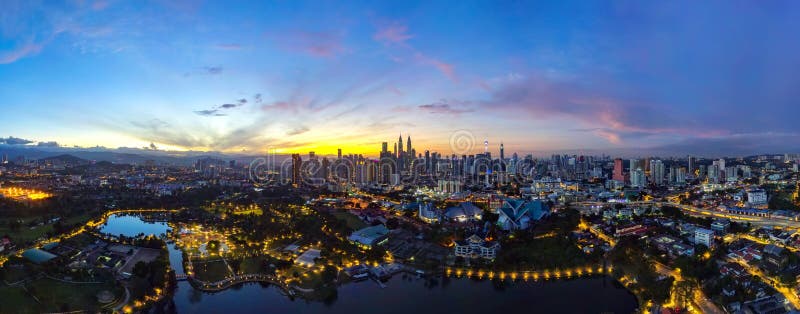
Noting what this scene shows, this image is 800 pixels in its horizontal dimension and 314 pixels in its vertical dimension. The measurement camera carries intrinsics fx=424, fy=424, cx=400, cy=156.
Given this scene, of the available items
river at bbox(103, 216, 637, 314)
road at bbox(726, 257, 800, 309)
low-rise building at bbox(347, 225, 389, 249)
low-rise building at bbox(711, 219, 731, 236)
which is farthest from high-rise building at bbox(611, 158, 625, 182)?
river at bbox(103, 216, 637, 314)

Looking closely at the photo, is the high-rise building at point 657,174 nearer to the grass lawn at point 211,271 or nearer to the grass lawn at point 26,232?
the grass lawn at point 211,271

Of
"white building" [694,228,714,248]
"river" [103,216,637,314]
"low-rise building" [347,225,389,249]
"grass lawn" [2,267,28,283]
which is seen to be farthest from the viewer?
"low-rise building" [347,225,389,249]

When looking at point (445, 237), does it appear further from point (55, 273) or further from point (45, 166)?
point (45, 166)

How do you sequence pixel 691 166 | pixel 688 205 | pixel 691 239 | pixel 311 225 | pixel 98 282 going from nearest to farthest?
pixel 98 282, pixel 691 239, pixel 311 225, pixel 688 205, pixel 691 166

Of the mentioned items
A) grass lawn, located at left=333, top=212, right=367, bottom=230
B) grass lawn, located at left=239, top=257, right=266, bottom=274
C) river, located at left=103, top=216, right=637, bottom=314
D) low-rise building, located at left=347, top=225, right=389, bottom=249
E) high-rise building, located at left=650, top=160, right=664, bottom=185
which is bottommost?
river, located at left=103, top=216, right=637, bottom=314

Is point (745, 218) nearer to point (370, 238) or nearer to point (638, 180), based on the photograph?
point (638, 180)

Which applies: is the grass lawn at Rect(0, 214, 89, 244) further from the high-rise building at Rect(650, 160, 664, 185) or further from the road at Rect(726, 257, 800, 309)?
the high-rise building at Rect(650, 160, 664, 185)

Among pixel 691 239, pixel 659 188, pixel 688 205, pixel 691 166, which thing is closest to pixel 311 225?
pixel 691 239

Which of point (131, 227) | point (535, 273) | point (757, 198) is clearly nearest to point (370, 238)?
point (535, 273)
